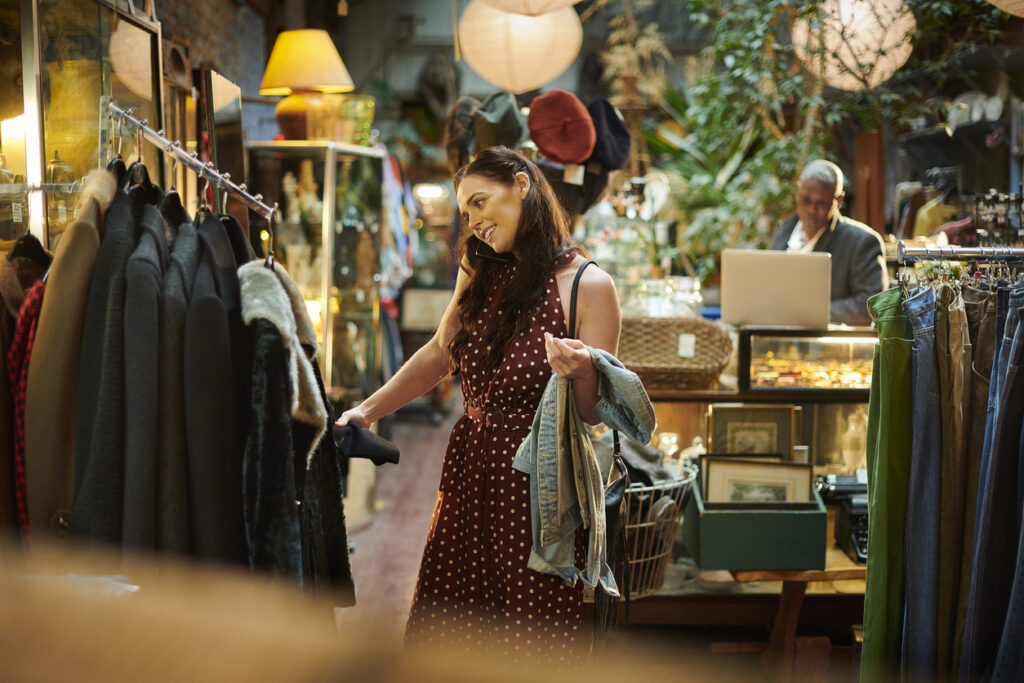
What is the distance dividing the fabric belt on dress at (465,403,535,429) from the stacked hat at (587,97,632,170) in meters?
1.78

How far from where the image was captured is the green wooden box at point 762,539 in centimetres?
304

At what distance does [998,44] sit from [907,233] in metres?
1.19

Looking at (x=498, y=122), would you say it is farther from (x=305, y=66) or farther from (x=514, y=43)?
(x=305, y=66)

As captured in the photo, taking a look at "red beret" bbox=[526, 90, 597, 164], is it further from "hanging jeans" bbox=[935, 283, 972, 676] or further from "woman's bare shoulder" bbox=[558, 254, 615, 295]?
"hanging jeans" bbox=[935, 283, 972, 676]

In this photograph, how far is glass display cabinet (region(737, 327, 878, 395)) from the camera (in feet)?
11.2

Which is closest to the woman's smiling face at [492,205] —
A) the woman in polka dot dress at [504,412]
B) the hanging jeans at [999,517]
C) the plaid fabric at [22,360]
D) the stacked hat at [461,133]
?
the woman in polka dot dress at [504,412]

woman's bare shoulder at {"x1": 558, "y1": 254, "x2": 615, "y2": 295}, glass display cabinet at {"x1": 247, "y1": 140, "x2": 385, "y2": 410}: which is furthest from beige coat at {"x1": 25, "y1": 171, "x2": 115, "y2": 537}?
glass display cabinet at {"x1": 247, "y1": 140, "x2": 385, "y2": 410}

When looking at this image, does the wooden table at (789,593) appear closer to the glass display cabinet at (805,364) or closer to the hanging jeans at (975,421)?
the glass display cabinet at (805,364)

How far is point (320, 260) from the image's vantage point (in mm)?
5016

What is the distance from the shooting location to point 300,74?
478cm

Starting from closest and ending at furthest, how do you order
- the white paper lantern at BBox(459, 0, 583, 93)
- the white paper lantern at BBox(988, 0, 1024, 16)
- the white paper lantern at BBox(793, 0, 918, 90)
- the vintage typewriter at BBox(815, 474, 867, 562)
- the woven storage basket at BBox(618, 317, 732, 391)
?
the white paper lantern at BBox(988, 0, 1024, 16)
the vintage typewriter at BBox(815, 474, 867, 562)
the woven storage basket at BBox(618, 317, 732, 391)
the white paper lantern at BBox(459, 0, 583, 93)
the white paper lantern at BBox(793, 0, 918, 90)

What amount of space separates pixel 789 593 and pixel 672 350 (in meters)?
0.95

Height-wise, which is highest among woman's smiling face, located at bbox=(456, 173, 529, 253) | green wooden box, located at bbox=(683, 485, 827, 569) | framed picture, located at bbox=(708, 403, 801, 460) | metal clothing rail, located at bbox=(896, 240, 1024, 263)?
woman's smiling face, located at bbox=(456, 173, 529, 253)

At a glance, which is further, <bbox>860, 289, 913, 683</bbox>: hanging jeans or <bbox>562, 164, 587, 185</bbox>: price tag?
<bbox>562, 164, 587, 185</bbox>: price tag
